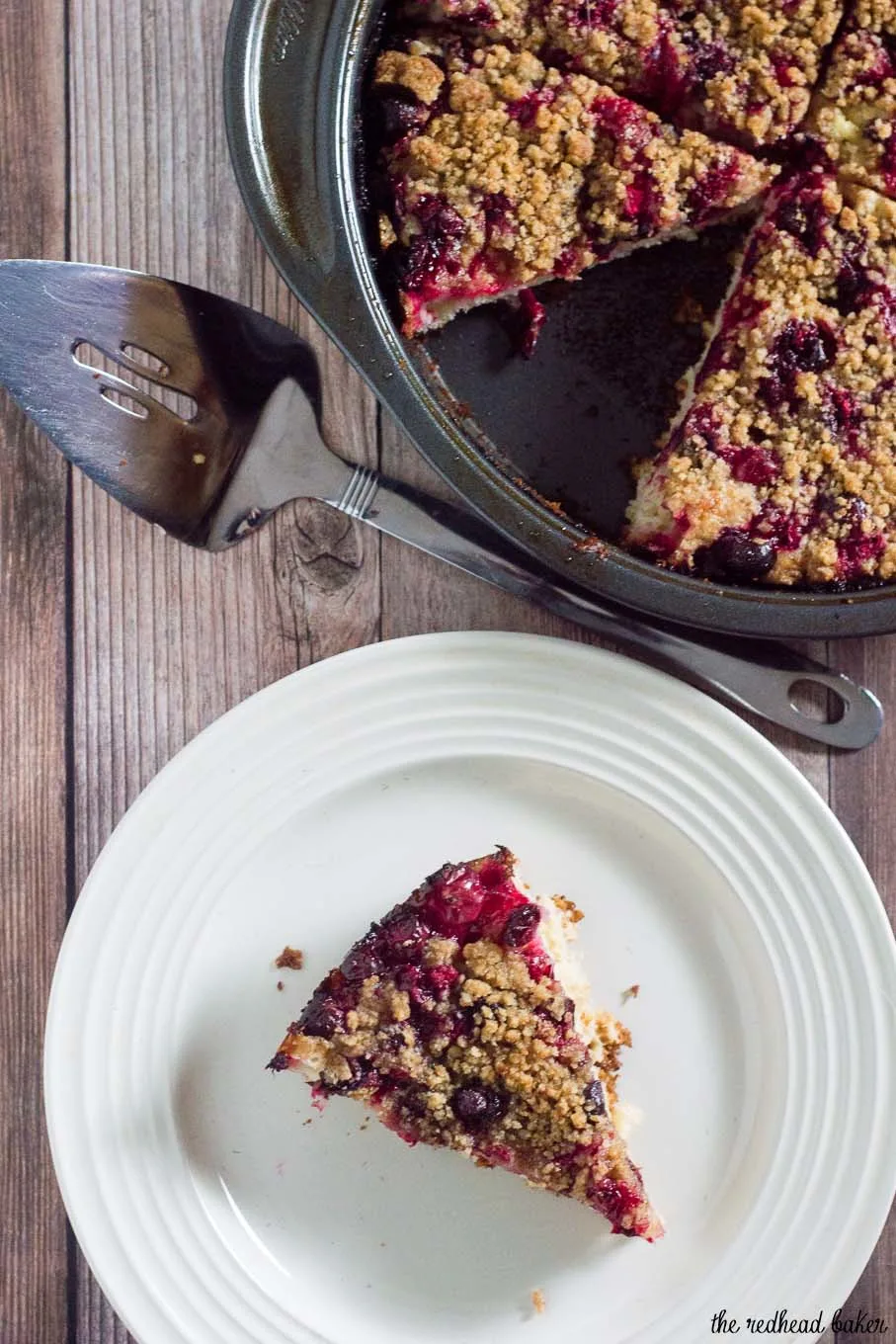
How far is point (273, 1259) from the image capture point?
2020 mm

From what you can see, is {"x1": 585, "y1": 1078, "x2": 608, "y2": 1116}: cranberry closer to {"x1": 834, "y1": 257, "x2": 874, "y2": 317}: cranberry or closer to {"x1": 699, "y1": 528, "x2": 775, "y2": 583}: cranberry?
{"x1": 699, "y1": 528, "x2": 775, "y2": 583}: cranberry

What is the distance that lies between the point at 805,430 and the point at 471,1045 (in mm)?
1134

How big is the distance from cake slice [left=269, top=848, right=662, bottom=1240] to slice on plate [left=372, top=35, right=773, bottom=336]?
1000 mm

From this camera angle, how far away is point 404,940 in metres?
1.84

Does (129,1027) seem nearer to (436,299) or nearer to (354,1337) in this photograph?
(354,1337)

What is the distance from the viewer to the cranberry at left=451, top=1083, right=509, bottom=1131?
1787mm

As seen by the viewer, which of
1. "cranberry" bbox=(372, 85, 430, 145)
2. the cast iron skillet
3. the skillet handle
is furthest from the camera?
the skillet handle

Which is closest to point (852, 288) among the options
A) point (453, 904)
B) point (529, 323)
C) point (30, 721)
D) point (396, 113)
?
point (529, 323)

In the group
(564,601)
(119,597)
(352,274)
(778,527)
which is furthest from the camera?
(119,597)

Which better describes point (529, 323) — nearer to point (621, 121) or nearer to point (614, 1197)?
point (621, 121)

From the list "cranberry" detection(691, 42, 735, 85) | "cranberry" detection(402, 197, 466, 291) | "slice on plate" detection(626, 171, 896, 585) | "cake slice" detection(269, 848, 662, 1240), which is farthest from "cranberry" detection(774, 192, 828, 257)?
"cake slice" detection(269, 848, 662, 1240)

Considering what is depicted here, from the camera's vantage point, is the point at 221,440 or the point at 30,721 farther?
the point at 30,721

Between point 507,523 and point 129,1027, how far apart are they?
108cm

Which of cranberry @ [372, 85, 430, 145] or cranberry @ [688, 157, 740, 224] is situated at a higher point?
cranberry @ [372, 85, 430, 145]
